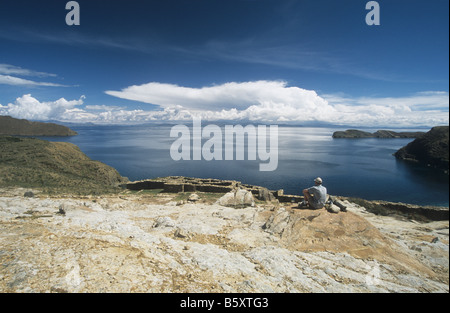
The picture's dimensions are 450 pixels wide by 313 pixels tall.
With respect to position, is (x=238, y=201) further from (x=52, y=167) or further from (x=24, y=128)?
(x=24, y=128)

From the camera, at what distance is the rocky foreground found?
595cm

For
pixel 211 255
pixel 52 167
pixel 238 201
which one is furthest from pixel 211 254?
pixel 52 167

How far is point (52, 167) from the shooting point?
35375mm

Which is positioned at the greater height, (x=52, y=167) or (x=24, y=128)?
(x=24, y=128)

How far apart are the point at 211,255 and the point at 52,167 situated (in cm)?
3875

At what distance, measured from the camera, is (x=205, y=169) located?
6712cm

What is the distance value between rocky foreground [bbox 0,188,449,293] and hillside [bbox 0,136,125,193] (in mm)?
16197

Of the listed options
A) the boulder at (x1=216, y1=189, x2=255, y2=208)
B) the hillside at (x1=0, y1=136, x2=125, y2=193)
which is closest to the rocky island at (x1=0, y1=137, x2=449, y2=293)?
the boulder at (x1=216, y1=189, x2=255, y2=208)

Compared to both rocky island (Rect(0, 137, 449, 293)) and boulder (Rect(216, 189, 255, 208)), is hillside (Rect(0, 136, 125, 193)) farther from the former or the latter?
boulder (Rect(216, 189, 255, 208))

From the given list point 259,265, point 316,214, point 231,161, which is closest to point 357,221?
point 316,214
